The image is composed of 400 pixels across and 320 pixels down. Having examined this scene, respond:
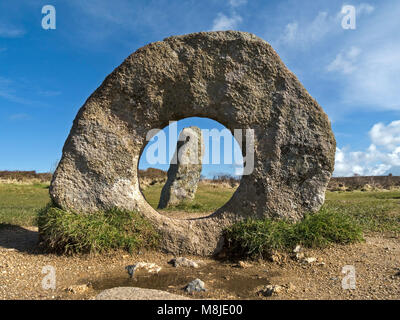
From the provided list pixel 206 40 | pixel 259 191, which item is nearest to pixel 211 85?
pixel 206 40

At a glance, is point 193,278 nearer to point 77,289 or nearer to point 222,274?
point 222,274

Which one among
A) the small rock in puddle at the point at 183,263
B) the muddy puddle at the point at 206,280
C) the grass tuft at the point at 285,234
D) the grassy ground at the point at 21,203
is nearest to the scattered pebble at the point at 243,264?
the muddy puddle at the point at 206,280

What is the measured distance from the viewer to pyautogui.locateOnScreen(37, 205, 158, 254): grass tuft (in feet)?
18.7

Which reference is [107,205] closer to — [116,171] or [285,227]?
[116,171]

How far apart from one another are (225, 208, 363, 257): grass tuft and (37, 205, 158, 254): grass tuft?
63.7 inches

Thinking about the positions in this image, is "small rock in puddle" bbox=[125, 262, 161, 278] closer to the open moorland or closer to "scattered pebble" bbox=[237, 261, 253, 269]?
the open moorland

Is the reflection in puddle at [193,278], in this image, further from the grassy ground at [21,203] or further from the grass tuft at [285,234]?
the grassy ground at [21,203]

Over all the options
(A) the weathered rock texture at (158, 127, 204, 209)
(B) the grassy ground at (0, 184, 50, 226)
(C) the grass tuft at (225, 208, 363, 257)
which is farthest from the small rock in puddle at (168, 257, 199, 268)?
(A) the weathered rock texture at (158, 127, 204, 209)

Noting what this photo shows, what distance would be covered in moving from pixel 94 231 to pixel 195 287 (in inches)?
94.6

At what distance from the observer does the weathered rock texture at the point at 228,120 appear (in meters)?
6.22

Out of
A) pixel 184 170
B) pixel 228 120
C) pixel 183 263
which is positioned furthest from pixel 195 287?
pixel 184 170

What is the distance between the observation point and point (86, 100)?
6.46 metres
